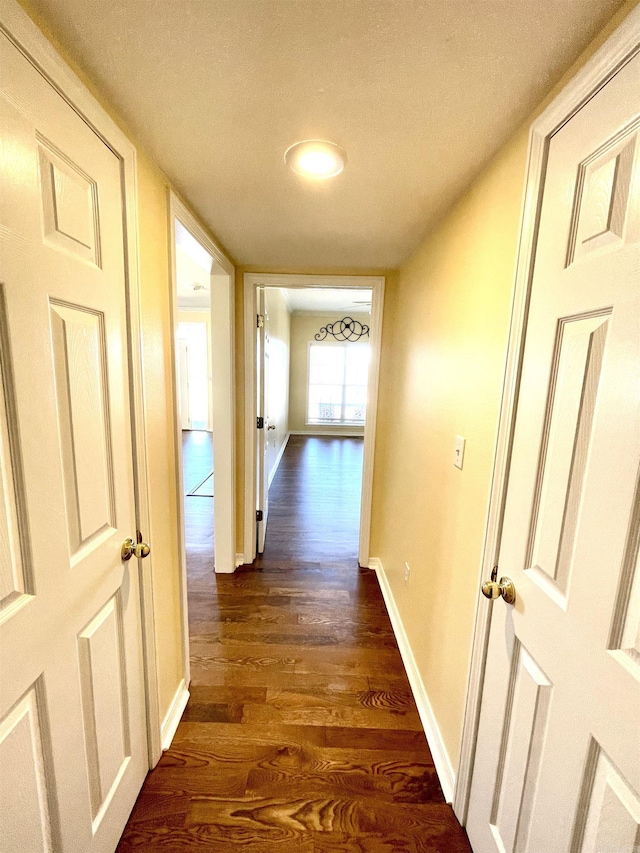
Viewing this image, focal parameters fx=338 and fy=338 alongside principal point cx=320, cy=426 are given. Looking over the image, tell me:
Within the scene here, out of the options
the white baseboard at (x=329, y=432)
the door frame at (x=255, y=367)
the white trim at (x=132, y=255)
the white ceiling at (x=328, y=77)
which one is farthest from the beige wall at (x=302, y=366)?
the white trim at (x=132, y=255)

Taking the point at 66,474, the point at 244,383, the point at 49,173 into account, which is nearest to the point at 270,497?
the point at 244,383

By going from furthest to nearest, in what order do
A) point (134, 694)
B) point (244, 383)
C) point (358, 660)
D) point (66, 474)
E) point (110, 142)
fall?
point (244, 383)
point (358, 660)
point (134, 694)
point (110, 142)
point (66, 474)

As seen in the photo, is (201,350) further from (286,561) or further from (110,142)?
(110,142)

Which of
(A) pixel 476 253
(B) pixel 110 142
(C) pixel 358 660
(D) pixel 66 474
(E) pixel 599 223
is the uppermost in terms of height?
(B) pixel 110 142

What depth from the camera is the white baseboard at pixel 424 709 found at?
3.93ft

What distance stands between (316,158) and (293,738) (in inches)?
82.8

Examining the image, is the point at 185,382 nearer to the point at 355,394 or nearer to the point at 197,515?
the point at 355,394

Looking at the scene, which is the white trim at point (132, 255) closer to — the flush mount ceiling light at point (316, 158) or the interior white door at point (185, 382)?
the flush mount ceiling light at point (316, 158)

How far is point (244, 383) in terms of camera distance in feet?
7.77

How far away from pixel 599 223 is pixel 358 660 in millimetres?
1982

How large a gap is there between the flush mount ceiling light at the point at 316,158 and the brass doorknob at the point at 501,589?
1297 mm

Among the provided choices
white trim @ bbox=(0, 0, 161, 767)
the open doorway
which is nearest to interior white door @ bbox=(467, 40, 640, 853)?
white trim @ bbox=(0, 0, 161, 767)

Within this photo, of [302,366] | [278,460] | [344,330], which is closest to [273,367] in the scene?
[278,460]

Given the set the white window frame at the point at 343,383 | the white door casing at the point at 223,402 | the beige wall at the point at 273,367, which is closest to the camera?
the white door casing at the point at 223,402
